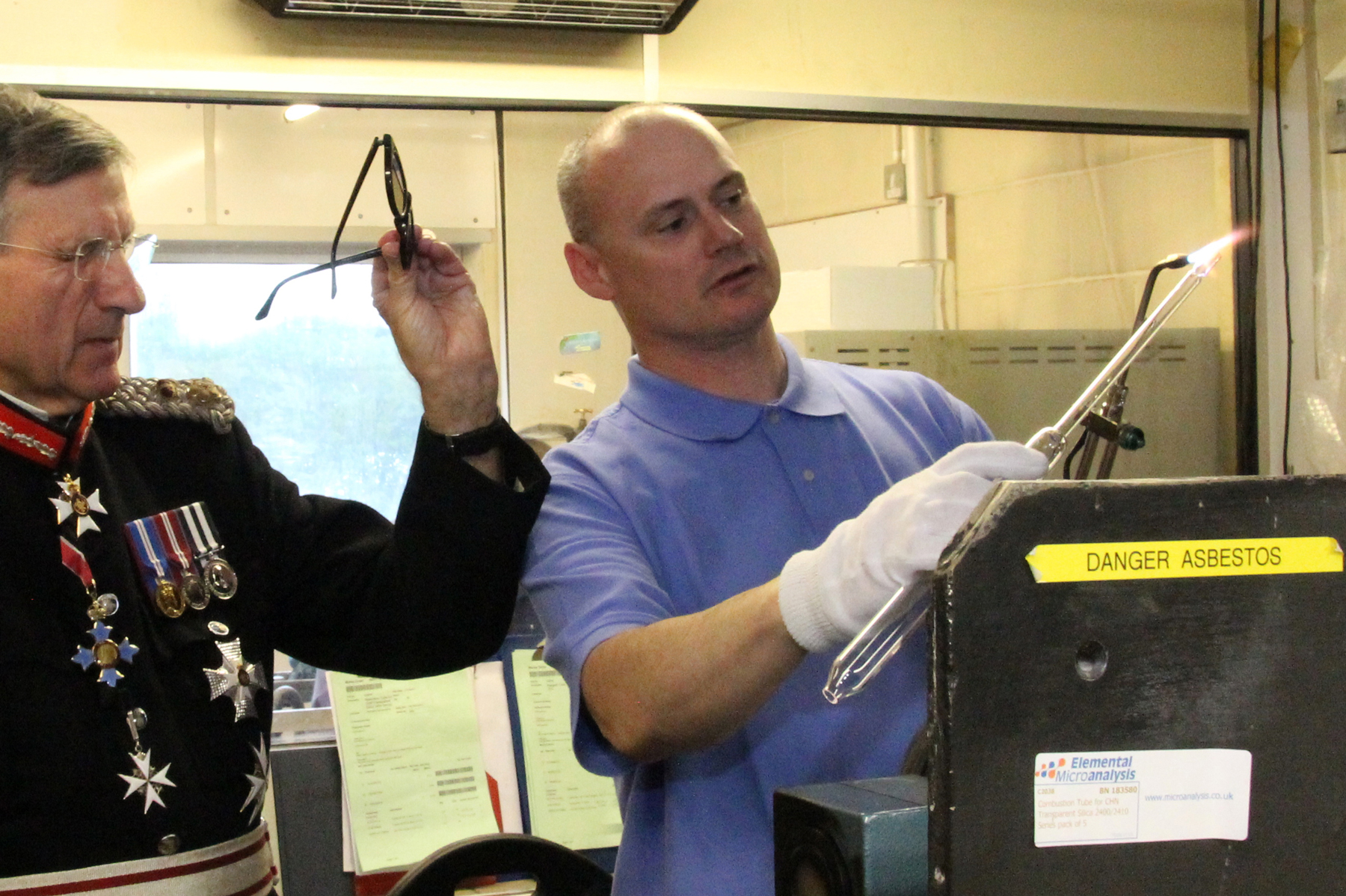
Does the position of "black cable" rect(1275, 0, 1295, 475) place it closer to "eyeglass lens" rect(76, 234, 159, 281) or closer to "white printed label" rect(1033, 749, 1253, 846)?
"white printed label" rect(1033, 749, 1253, 846)

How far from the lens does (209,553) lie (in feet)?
3.71

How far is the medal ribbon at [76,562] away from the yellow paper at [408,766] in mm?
877

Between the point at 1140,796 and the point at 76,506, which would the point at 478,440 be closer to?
the point at 76,506

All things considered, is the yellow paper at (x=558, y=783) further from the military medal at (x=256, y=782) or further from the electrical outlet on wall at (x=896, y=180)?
the electrical outlet on wall at (x=896, y=180)

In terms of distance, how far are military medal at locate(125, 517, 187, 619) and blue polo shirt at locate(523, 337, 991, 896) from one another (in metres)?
0.32

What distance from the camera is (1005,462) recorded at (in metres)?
0.80

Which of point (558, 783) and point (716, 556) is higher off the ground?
point (716, 556)

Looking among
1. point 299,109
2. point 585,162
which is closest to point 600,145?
point 585,162

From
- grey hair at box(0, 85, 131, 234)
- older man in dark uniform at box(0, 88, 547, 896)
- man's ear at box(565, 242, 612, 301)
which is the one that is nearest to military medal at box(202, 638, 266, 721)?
older man in dark uniform at box(0, 88, 547, 896)

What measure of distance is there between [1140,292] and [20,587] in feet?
7.27

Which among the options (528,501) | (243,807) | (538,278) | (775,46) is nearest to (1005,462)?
Answer: (528,501)

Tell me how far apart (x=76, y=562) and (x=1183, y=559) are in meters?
0.88

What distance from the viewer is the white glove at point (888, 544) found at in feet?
2.48

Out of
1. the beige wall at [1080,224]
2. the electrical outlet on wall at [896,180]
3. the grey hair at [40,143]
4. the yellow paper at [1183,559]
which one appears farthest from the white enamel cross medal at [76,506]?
the electrical outlet on wall at [896,180]
